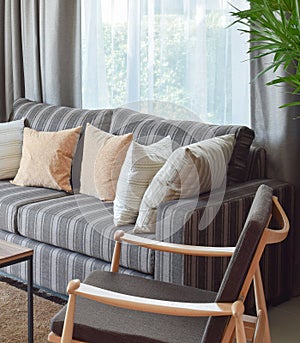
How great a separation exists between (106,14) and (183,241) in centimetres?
201

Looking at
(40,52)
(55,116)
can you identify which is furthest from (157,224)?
(40,52)

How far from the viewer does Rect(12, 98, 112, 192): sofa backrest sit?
3883 mm

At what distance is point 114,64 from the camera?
4309 millimetres

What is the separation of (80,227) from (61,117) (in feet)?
3.58

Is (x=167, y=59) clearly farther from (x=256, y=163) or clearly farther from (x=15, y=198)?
(x=15, y=198)

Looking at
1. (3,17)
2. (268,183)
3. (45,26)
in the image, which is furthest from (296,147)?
(3,17)

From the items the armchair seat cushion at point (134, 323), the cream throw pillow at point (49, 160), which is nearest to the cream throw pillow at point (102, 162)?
the cream throw pillow at point (49, 160)

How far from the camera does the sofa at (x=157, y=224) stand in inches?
113

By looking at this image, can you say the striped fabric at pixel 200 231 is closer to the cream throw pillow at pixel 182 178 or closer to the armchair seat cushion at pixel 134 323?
the cream throw pillow at pixel 182 178

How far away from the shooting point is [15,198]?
3668mm

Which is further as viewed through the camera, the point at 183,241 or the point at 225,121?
the point at 225,121

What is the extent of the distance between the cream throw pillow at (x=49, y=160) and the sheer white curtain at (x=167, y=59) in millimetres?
507

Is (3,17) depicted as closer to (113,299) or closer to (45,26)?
(45,26)

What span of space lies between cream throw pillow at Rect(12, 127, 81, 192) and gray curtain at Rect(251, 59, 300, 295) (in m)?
1.06
